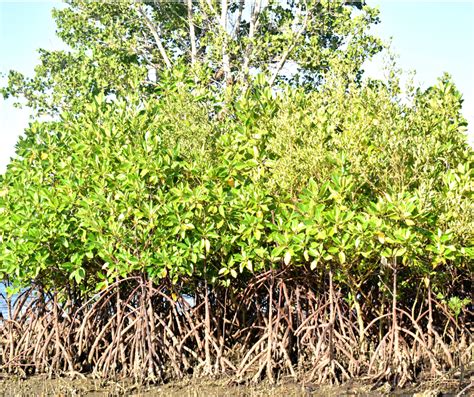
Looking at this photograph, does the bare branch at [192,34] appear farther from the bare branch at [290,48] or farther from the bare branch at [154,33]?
the bare branch at [290,48]

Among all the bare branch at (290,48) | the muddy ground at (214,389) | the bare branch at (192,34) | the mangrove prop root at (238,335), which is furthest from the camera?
the bare branch at (192,34)

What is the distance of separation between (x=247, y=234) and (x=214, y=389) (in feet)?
5.83

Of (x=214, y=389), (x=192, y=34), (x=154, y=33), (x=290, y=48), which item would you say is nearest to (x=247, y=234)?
(x=214, y=389)

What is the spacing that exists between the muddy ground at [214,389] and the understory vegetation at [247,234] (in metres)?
0.18

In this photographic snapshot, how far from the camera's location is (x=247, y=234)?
894 cm

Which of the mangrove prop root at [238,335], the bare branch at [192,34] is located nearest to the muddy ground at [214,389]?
the mangrove prop root at [238,335]

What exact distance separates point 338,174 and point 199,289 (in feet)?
8.78

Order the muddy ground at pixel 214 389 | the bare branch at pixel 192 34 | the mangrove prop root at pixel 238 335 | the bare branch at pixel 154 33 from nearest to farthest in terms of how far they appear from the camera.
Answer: the muddy ground at pixel 214 389, the mangrove prop root at pixel 238 335, the bare branch at pixel 192 34, the bare branch at pixel 154 33

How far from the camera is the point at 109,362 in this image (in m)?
9.70

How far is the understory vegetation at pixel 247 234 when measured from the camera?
8.71 metres

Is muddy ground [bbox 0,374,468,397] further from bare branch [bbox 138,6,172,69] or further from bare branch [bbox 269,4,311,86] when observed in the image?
bare branch [bbox 138,6,172,69]

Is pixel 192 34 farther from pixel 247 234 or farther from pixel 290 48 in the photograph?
pixel 247 234

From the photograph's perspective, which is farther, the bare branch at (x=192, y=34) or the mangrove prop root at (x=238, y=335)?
the bare branch at (x=192, y=34)

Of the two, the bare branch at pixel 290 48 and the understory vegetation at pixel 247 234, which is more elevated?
the bare branch at pixel 290 48
